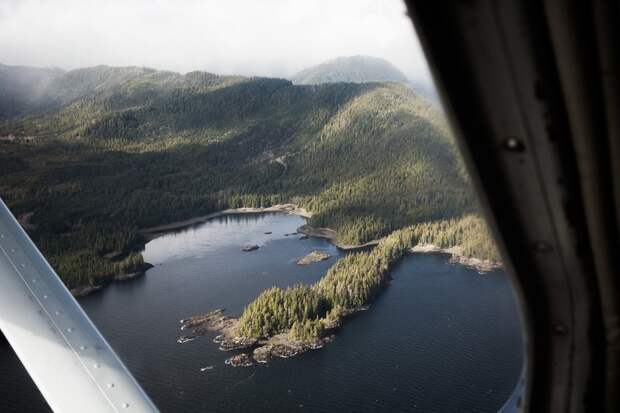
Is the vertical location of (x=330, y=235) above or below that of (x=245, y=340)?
above

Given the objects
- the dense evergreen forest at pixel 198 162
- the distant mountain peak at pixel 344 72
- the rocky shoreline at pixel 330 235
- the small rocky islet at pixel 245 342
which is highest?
the distant mountain peak at pixel 344 72

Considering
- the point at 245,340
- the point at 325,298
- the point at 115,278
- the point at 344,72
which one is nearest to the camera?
the point at 245,340

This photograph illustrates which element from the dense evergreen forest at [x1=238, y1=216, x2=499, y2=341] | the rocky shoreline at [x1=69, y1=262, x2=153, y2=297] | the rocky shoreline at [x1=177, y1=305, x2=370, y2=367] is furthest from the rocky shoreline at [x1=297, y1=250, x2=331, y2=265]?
the rocky shoreline at [x1=69, y1=262, x2=153, y2=297]

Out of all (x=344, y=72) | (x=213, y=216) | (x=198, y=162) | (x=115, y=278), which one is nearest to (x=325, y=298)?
(x=115, y=278)

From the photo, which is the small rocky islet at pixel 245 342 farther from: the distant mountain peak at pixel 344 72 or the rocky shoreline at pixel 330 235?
the distant mountain peak at pixel 344 72

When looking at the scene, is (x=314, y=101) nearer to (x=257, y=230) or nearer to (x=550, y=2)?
(x=257, y=230)

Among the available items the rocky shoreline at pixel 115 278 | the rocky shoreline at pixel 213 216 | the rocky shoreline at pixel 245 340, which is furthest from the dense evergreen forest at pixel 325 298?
the rocky shoreline at pixel 213 216

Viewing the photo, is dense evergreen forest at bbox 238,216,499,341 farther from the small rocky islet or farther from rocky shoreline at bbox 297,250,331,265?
rocky shoreline at bbox 297,250,331,265

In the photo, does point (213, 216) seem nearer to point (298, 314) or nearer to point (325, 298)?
point (325, 298)
